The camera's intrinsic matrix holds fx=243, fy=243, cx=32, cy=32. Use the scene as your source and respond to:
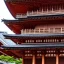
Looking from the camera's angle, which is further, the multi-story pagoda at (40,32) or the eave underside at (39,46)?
the multi-story pagoda at (40,32)

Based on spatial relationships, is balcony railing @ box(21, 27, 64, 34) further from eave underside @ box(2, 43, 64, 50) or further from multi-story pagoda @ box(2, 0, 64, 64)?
eave underside @ box(2, 43, 64, 50)

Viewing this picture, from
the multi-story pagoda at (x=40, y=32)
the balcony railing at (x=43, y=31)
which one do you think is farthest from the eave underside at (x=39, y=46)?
the balcony railing at (x=43, y=31)

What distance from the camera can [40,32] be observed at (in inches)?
938

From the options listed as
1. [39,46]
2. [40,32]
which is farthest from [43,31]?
[39,46]

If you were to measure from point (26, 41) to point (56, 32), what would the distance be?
307cm

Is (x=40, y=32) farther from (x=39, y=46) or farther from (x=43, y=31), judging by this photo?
(x=39, y=46)

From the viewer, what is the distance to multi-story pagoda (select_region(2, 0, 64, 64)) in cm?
2234

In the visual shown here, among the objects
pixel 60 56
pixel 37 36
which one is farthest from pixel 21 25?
pixel 60 56

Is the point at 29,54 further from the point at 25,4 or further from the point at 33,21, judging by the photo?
the point at 25,4

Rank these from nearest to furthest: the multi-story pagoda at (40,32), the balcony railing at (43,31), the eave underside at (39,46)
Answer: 1. the eave underside at (39,46)
2. the multi-story pagoda at (40,32)
3. the balcony railing at (43,31)

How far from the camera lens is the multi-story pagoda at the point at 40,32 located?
73.3 feet

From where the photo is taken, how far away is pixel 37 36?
74.5 feet

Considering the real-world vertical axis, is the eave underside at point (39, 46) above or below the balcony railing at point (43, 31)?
below

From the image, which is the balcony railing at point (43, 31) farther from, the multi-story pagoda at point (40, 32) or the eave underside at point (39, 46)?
the eave underside at point (39, 46)
